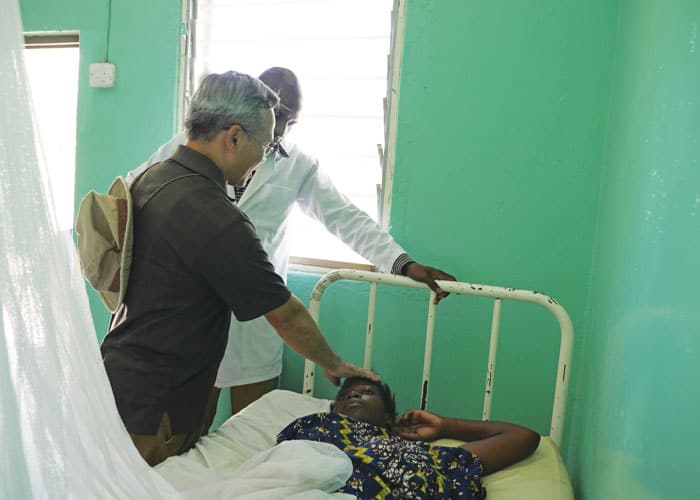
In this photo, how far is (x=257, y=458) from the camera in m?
1.25

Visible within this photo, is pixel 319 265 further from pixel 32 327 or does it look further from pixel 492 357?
pixel 32 327

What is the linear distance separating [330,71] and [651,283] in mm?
1611

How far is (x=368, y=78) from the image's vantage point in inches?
91.4

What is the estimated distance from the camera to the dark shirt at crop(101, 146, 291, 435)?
1286 mm

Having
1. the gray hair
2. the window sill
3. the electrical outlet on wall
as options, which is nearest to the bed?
the window sill

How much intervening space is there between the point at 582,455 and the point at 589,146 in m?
1.01

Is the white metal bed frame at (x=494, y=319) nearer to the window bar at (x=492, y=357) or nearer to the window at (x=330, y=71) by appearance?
the window bar at (x=492, y=357)

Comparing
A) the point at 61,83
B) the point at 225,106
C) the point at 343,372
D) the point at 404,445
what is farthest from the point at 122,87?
the point at 404,445

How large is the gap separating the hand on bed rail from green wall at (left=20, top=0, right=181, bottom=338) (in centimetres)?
130

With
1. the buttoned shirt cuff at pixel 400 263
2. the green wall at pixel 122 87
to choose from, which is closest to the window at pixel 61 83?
the green wall at pixel 122 87

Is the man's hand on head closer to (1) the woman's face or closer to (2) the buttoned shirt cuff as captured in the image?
(1) the woman's face

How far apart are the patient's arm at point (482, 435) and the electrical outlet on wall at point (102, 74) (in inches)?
77.4

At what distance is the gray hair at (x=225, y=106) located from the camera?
1376 mm

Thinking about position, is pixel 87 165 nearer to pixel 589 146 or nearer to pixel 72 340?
pixel 589 146
